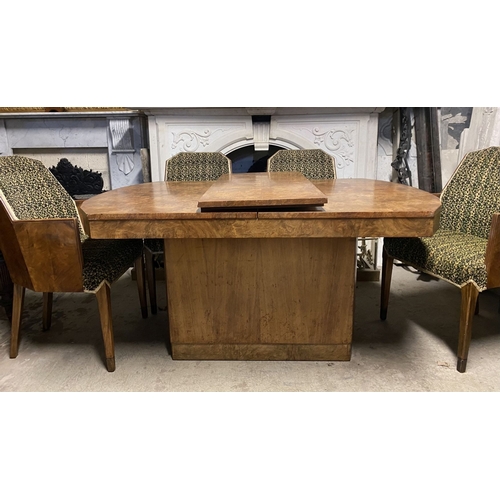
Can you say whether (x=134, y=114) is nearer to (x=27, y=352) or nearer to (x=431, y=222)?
(x=27, y=352)

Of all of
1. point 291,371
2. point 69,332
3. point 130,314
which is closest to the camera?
point 291,371

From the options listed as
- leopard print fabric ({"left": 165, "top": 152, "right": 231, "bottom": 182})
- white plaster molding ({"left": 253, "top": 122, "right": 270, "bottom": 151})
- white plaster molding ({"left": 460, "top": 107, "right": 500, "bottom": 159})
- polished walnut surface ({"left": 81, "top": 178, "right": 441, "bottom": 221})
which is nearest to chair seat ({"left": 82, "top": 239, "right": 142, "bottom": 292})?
polished walnut surface ({"left": 81, "top": 178, "right": 441, "bottom": 221})

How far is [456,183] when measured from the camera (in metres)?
2.19

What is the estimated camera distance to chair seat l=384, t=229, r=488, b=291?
64.0 inches

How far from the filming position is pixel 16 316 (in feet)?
6.13

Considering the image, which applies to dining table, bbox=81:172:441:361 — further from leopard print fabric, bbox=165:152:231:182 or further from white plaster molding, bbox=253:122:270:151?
white plaster molding, bbox=253:122:270:151

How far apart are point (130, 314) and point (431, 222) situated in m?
1.76

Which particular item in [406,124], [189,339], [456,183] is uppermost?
[406,124]

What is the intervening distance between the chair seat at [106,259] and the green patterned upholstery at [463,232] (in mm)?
1335

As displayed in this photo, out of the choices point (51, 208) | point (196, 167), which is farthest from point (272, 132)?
point (51, 208)

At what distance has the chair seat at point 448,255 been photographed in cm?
162

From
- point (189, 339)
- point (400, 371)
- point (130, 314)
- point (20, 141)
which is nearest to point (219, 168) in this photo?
point (130, 314)

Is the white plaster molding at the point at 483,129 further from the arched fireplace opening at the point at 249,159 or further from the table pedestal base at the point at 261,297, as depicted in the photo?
the table pedestal base at the point at 261,297

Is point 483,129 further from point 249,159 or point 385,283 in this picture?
point 249,159
